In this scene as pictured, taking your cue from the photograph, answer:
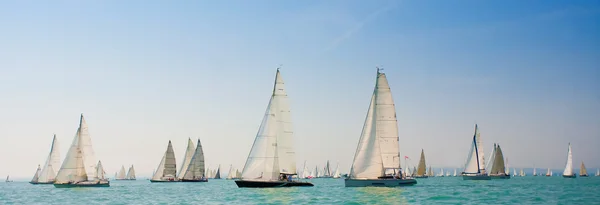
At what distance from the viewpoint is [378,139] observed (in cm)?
6950

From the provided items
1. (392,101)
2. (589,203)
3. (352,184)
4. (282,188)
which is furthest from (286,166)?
(589,203)

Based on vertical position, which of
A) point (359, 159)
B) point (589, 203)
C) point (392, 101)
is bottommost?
point (589, 203)

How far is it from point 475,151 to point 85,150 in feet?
262

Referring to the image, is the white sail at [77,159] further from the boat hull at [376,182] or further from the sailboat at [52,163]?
the boat hull at [376,182]

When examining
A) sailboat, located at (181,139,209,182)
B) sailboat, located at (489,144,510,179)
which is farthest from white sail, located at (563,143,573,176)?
sailboat, located at (181,139,209,182)

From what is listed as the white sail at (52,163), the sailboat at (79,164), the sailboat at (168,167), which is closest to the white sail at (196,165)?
the sailboat at (168,167)

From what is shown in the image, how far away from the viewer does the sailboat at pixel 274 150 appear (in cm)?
6606

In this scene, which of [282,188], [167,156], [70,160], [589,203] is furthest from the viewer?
[167,156]

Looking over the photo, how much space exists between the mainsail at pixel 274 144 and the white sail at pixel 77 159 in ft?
93.6

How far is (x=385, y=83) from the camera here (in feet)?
228

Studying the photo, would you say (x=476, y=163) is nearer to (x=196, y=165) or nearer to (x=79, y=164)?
(x=196, y=165)

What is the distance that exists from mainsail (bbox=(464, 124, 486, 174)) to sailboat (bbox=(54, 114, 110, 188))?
254 feet

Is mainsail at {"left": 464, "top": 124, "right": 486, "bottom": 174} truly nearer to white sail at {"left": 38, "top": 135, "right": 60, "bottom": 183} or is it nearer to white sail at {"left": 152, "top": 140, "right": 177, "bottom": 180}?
white sail at {"left": 152, "top": 140, "right": 177, "bottom": 180}

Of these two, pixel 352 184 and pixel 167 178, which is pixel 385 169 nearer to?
pixel 352 184
